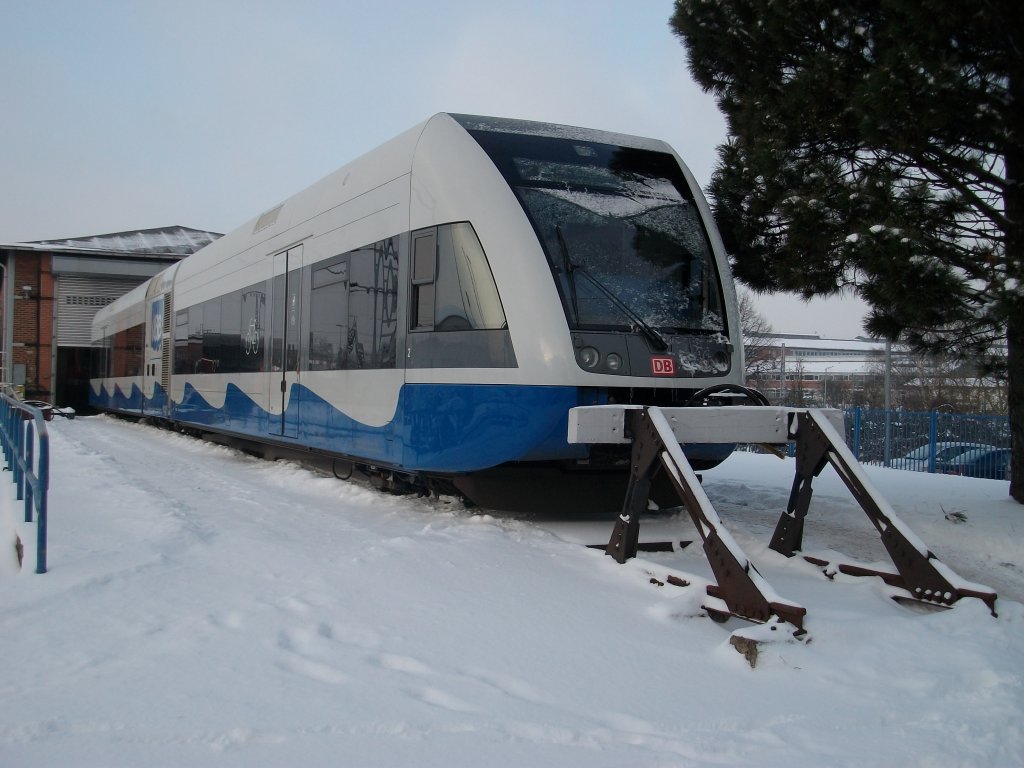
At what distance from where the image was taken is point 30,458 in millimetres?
6473

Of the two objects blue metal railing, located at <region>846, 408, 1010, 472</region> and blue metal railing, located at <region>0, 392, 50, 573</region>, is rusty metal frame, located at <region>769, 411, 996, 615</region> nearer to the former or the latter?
blue metal railing, located at <region>0, 392, 50, 573</region>

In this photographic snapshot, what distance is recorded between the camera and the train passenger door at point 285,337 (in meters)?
9.55

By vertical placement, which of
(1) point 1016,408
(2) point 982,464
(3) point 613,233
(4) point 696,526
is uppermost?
(3) point 613,233

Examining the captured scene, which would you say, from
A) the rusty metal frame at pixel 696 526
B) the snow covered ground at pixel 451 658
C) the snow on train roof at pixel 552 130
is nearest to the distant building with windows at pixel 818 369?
the snow on train roof at pixel 552 130

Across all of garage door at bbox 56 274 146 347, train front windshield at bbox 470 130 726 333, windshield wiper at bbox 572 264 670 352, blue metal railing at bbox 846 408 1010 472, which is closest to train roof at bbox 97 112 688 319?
train front windshield at bbox 470 130 726 333

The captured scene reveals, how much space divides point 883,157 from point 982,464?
8.83m

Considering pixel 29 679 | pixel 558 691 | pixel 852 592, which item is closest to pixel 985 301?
pixel 852 592

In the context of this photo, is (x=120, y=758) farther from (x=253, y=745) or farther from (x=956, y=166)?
(x=956, y=166)

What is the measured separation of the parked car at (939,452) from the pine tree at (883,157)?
6.85m

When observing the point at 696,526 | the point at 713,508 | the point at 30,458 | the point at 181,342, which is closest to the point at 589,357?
the point at 713,508

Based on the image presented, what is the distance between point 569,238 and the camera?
652 cm

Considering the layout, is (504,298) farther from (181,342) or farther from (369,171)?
(181,342)

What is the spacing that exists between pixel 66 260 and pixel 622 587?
28.0 m

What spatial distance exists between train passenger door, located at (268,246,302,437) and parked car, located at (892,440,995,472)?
37.1ft
